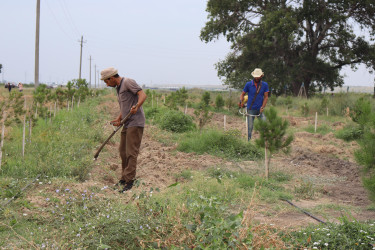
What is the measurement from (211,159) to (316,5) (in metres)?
19.8

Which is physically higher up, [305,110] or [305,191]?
[305,110]

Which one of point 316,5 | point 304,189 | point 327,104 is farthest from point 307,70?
point 304,189

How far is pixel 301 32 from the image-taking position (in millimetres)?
25672

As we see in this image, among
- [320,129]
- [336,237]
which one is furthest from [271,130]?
[320,129]

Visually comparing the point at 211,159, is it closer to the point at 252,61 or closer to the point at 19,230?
the point at 19,230

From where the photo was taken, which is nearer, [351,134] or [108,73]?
[108,73]

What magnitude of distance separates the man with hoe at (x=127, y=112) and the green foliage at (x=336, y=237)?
8.60 feet

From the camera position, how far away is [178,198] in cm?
433

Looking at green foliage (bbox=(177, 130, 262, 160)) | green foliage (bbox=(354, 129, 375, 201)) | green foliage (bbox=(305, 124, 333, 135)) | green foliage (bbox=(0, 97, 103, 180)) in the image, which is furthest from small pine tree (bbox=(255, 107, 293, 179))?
green foliage (bbox=(305, 124, 333, 135))

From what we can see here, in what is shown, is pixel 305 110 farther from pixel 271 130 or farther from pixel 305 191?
pixel 305 191

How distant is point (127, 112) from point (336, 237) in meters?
3.33

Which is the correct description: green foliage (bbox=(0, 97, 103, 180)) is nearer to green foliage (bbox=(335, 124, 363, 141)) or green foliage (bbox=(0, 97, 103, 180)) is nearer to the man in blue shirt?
the man in blue shirt

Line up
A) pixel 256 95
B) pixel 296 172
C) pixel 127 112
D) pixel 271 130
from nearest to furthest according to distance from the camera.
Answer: pixel 127 112 → pixel 271 130 → pixel 296 172 → pixel 256 95

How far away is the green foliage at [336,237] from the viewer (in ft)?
11.6
